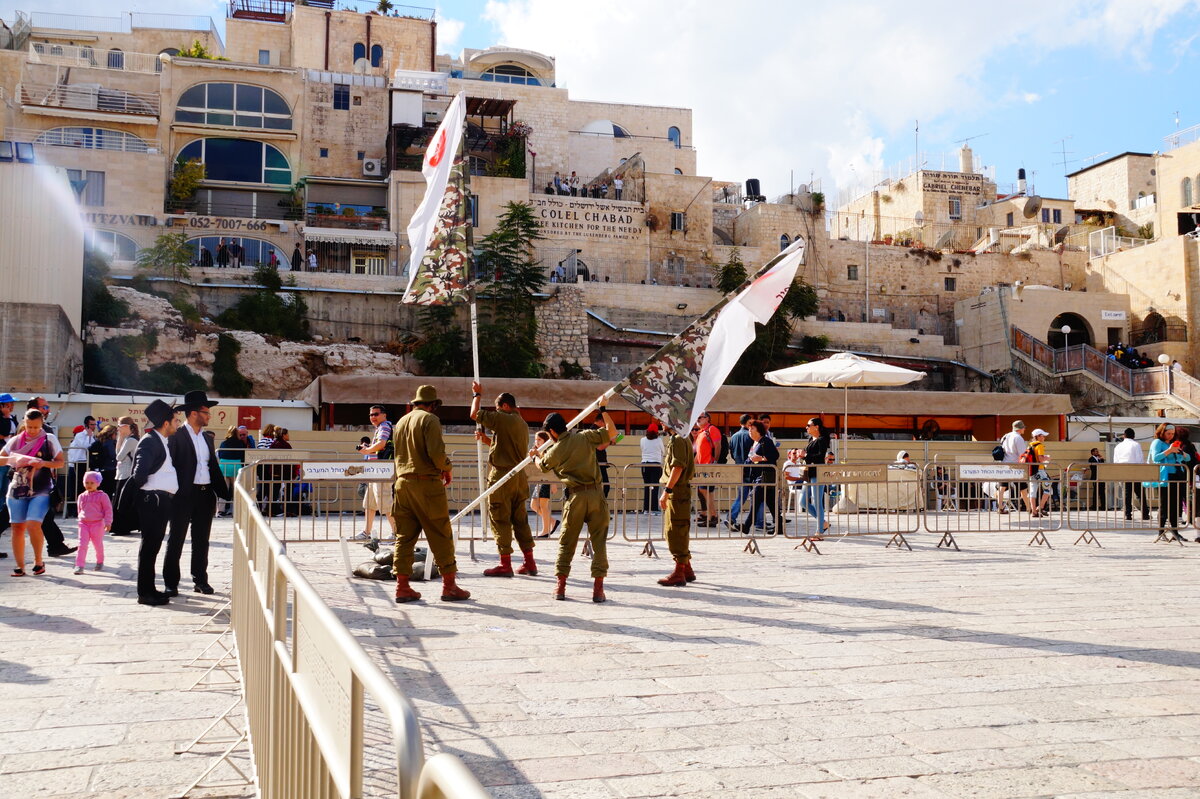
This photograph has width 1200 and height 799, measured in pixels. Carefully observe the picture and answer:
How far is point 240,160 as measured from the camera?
4294cm

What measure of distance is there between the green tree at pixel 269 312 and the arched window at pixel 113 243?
5.24 metres

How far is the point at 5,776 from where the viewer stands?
3.79 metres

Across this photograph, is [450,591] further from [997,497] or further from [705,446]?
[997,497]

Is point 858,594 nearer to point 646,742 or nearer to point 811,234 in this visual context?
point 646,742

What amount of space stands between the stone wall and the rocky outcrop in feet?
22.9

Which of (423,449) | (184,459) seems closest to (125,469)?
(184,459)

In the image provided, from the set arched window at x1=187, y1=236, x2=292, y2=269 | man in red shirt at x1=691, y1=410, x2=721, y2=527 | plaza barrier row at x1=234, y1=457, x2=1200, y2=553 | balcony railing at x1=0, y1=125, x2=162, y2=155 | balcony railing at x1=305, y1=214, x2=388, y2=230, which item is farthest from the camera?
balcony railing at x1=305, y1=214, x2=388, y2=230

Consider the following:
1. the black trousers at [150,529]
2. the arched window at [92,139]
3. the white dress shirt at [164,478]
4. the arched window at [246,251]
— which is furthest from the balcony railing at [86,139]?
the black trousers at [150,529]

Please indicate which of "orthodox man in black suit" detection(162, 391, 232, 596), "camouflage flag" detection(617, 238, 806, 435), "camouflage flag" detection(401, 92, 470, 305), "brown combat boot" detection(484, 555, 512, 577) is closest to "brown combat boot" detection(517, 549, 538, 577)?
"brown combat boot" detection(484, 555, 512, 577)

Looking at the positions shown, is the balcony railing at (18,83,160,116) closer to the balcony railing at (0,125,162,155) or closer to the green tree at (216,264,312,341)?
the balcony railing at (0,125,162,155)

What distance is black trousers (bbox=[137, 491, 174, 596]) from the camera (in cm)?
748

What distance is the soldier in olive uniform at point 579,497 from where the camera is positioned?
26.6ft

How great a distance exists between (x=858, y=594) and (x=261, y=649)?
629 cm

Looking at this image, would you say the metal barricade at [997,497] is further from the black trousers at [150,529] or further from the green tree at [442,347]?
the green tree at [442,347]
